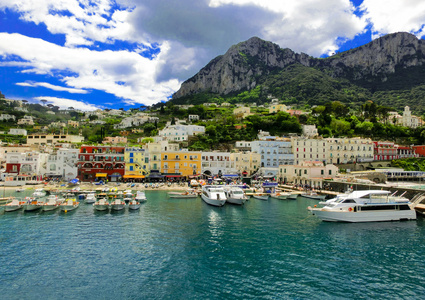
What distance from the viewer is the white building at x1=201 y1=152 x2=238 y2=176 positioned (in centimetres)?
7169

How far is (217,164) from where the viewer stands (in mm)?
72750

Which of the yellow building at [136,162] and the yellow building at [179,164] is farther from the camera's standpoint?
the yellow building at [179,164]

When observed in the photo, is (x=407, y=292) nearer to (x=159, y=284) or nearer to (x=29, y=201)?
(x=159, y=284)

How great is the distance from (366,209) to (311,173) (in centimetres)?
2961

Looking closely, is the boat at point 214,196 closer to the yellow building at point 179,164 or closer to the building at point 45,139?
the yellow building at point 179,164

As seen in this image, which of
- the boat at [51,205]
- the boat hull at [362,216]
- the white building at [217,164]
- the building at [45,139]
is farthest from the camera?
the building at [45,139]

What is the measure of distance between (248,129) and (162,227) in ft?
238

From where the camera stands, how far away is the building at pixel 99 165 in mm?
65375

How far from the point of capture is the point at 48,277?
55.8ft

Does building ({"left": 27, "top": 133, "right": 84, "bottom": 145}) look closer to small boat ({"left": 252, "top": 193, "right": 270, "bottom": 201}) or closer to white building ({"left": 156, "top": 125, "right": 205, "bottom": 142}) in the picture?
white building ({"left": 156, "top": 125, "right": 205, "bottom": 142})

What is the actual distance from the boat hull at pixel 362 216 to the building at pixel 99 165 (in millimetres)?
48791

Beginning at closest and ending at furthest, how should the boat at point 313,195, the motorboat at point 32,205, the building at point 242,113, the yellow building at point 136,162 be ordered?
the motorboat at point 32,205 → the boat at point 313,195 → the yellow building at point 136,162 → the building at point 242,113

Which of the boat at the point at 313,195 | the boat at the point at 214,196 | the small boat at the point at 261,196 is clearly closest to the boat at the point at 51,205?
the boat at the point at 214,196

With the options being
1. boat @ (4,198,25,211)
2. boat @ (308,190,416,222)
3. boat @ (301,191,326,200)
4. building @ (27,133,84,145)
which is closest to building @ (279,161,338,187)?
boat @ (301,191,326,200)
